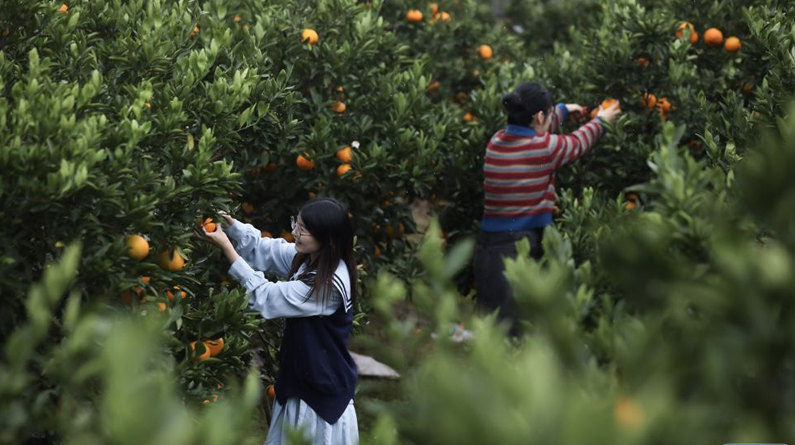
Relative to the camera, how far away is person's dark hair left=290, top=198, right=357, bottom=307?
3555 millimetres

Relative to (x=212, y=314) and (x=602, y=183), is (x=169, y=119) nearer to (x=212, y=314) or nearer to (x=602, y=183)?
(x=212, y=314)

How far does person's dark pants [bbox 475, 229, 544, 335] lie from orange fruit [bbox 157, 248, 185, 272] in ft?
7.68

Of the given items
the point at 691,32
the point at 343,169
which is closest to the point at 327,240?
the point at 343,169

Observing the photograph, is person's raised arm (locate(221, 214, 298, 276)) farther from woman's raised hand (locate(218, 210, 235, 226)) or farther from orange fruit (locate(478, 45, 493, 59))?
orange fruit (locate(478, 45, 493, 59))

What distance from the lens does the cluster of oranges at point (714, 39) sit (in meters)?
5.46

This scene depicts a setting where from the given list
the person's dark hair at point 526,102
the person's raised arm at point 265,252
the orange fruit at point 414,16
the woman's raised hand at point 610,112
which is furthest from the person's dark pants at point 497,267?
the orange fruit at point 414,16

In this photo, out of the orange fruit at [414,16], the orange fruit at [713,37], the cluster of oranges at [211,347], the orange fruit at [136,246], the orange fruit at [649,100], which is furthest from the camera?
the orange fruit at [414,16]

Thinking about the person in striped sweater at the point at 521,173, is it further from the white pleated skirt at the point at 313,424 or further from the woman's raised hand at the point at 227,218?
the woman's raised hand at the point at 227,218

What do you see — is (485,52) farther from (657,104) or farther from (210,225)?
(210,225)

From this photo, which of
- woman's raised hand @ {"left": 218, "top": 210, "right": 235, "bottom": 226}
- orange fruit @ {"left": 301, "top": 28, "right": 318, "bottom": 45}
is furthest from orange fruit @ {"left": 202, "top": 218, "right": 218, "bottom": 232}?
orange fruit @ {"left": 301, "top": 28, "right": 318, "bottom": 45}

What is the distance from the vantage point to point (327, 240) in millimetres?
3607

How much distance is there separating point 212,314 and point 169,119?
726mm

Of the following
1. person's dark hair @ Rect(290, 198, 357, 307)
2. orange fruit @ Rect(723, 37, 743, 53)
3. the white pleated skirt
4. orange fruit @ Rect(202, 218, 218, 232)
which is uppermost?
orange fruit @ Rect(202, 218, 218, 232)

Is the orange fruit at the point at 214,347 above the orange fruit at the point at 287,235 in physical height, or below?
above
